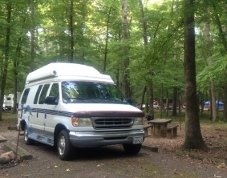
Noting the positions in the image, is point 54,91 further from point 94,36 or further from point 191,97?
point 94,36

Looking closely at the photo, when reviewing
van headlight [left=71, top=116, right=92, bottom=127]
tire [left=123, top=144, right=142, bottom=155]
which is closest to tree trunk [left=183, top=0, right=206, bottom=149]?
tire [left=123, top=144, right=142, bottom=155]

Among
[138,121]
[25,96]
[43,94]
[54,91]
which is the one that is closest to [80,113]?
[138,121]

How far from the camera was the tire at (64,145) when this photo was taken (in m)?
10.4

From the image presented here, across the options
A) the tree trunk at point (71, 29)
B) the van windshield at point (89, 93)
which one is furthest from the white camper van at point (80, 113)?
the tree trunk at point (71, 29)

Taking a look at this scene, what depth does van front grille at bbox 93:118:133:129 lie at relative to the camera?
10.4 m

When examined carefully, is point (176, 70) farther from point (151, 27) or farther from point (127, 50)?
point (127, 50)

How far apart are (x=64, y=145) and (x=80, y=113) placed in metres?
1.06

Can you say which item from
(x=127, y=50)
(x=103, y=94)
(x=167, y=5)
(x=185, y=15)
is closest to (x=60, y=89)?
(x=103, y=94)

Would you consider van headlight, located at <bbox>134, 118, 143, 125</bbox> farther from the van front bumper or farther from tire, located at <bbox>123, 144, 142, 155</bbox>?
tire, located at <bbox>123, 144, 142, 155</bbox>

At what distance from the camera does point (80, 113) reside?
10.2 metres

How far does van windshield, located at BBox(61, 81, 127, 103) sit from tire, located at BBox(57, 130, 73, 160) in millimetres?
940

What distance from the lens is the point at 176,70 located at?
1320 inches

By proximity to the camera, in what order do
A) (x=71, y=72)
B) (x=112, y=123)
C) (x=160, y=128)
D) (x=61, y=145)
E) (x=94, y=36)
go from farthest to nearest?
(x=94, y=36) < (x=160, y=128) < (x=71, y=72) < (x=61, y=145) < (x=112, y=123)

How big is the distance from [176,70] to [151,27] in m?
4.11
